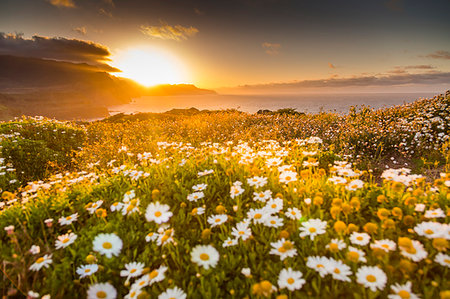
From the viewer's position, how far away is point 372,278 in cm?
171

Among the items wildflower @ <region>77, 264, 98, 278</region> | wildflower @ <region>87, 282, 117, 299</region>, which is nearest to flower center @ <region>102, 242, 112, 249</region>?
wildflower @ <region>77, 264, 98, 278</region>

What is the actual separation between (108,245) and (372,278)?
2359 millimetres

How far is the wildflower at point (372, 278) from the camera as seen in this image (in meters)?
1.66

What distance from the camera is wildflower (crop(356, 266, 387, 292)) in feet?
5.44

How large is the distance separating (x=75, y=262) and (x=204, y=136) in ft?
29.9

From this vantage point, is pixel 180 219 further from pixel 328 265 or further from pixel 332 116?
pixel 332 116

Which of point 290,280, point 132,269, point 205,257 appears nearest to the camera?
point 290,280

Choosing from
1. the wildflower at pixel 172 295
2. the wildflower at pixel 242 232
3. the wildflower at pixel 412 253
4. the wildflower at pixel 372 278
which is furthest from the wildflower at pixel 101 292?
the wildflower at pixel 412 253

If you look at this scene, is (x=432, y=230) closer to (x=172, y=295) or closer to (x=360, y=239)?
(x=360, y=239)

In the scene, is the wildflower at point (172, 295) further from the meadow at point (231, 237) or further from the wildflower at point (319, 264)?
the wildflower at point (319, 264)

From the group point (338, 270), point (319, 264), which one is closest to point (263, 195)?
point (319, 264)

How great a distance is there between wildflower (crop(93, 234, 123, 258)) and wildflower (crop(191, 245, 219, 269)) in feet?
→ 2.81

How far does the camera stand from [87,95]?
145 meters

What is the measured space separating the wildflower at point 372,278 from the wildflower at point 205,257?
113 centimetres
